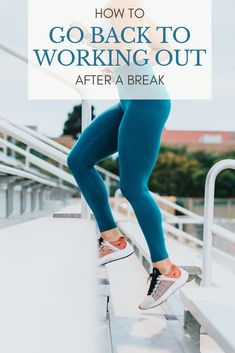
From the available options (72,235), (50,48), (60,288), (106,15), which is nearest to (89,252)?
(72,235)

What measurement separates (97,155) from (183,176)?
75.3 feet

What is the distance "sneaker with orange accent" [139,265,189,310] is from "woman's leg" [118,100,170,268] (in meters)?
0.03

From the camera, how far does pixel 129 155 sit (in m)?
1.20

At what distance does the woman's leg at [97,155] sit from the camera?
1.28 meters

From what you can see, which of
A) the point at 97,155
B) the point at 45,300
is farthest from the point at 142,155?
the point at 45,300

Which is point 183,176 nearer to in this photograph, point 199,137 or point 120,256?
point 199,137

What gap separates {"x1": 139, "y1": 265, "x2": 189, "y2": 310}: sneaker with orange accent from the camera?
120 centimetres

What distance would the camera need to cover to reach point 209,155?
25875mm

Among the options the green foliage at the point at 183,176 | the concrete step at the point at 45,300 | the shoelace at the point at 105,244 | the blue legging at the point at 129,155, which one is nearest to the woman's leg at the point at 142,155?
the blue legging at the point at 129,155

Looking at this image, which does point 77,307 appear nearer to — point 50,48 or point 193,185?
point 50,48

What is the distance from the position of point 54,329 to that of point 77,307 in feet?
0.39

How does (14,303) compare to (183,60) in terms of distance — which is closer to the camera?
(14,303)

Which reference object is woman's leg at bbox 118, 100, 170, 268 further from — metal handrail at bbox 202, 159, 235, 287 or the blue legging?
metal handrail at bbox 202, 159, 235, 287

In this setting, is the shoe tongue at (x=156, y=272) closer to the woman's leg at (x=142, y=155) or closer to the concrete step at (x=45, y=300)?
the woman's leg at (x=142, y=155)
